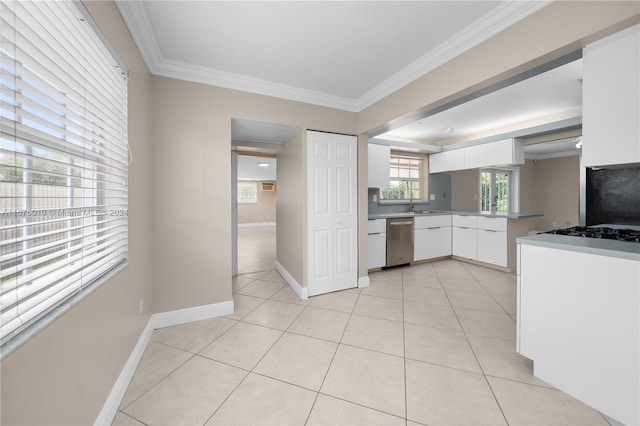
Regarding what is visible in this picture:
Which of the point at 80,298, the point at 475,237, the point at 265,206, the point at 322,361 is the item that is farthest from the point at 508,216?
the point at 265,206

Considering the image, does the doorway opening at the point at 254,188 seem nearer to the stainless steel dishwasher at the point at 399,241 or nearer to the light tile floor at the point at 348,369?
the light tile floor at the point at 348,369

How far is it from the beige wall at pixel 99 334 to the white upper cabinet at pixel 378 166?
313 centimetres

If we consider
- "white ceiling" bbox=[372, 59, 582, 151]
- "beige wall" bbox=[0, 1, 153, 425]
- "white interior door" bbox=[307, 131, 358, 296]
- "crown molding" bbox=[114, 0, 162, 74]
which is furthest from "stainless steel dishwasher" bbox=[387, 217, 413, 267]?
"crown molding" bbox=[114, 0, 162, 74]

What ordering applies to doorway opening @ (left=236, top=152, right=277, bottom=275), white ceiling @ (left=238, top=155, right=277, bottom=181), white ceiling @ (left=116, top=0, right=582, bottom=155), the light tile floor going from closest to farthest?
the light tile floor, white ceiling @ (left=116, top=0, right=582, bottom=155), white ceiling @ (left=238, top=155, right=277, bottom=181), doorway opening @ (left=236, top=152, right=277, bottom=275)

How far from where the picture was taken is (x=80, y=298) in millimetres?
1050

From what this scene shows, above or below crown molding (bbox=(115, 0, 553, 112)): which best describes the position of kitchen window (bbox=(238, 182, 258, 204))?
below

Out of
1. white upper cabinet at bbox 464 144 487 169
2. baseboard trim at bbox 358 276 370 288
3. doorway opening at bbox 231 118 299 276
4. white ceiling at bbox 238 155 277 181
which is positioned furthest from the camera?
white ceiling at bbox 238 155 277 181

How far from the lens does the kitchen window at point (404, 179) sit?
495 cm

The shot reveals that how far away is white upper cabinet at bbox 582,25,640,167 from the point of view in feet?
4.44

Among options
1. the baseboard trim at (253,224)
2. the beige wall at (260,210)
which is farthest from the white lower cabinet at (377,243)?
the beige wall at (260,210)

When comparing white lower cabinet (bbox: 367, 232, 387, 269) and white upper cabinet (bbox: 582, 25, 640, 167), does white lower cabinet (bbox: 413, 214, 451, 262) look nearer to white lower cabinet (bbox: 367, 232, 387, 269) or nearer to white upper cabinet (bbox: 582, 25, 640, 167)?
white lower cabinet (bbox: 367, 232, 387, 269)

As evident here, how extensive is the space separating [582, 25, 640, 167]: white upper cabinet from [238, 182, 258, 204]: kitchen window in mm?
11020

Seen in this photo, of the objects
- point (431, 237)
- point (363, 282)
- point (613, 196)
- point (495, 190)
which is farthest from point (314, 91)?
point (495, 190)

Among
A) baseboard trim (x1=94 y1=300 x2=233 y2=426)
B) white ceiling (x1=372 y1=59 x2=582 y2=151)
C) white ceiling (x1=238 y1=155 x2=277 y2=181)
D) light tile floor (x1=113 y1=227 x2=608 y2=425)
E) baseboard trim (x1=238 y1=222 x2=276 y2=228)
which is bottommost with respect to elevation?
light tile floor (x1=113 y1=227 x2=608 y2=425)
